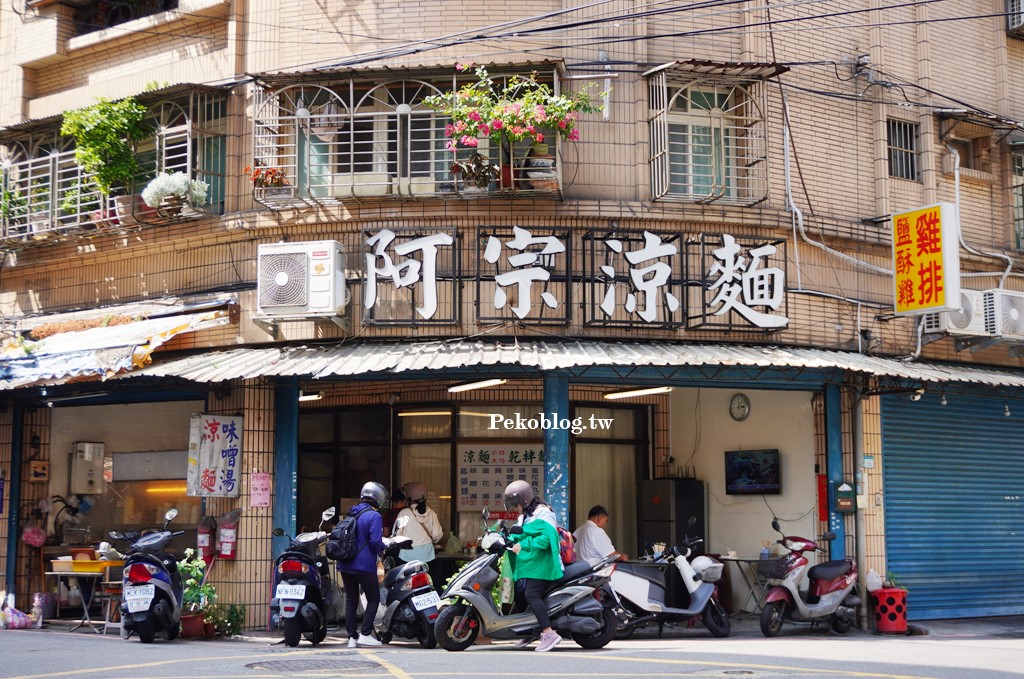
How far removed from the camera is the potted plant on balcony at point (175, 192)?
15.0m

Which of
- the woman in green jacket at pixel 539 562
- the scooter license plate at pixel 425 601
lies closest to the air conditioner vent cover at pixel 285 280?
the scooter license plate at pixel 425 601

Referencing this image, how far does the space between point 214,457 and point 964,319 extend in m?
9.78

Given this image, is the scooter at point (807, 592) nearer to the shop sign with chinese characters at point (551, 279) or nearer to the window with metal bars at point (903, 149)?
the shop sign with chinese characters at point (551, 279)

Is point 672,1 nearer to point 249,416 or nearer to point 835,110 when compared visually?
point 835,110

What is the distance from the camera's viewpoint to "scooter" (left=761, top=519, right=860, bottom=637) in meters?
13.7

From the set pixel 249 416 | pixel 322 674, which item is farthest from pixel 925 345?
pixel 322 674

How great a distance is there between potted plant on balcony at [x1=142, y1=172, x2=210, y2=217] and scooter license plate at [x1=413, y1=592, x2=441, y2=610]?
605 cm

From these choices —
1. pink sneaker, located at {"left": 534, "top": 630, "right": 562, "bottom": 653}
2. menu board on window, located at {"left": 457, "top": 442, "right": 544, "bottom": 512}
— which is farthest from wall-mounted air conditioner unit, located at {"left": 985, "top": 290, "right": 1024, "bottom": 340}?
pink sneaker, located at {"left": 534, "top": 630, "right": 562, "bottom": 653}

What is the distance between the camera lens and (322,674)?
972 centimetres

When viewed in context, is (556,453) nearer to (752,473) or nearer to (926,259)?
(752,473)

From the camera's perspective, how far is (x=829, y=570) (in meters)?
14.1

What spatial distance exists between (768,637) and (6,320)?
457 inches

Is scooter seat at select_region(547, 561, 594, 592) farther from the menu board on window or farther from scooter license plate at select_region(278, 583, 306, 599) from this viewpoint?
the menu board on window

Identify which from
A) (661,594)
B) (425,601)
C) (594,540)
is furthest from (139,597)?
(661,594)
